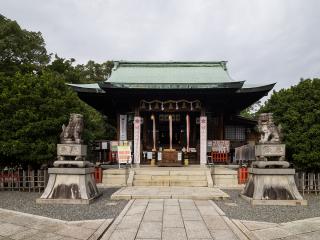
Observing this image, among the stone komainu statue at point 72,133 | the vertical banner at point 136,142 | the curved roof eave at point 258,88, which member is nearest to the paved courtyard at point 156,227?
the stone komainu statue at point 72,133

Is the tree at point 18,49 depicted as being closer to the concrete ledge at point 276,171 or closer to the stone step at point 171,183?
the stone step at point 171,183

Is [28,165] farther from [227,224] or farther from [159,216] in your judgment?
[227,224]

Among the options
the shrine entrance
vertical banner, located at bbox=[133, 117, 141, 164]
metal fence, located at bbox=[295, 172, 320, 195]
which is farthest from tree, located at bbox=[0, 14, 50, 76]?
metal fence, located at bbox=[295, 172, 320, 195]

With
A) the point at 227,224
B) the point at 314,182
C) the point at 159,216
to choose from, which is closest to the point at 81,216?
the point at 159,216

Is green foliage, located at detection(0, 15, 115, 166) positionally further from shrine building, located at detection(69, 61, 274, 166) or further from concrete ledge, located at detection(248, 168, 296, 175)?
concrete ledge, located at detection(248, 168, 296, 175)

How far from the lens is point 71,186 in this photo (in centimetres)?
1005

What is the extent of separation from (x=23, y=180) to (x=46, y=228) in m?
6.71

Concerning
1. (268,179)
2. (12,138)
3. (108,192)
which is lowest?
(108,192)

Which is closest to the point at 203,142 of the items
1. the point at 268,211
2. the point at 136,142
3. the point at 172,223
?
the point at 136,142

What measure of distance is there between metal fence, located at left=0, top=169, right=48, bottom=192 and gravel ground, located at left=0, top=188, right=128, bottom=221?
125 cm

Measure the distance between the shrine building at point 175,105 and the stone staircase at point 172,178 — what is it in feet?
9.31

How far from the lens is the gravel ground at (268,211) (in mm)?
7977

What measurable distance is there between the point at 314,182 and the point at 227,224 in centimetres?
689

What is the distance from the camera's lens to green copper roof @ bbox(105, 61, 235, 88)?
19.6 metres
